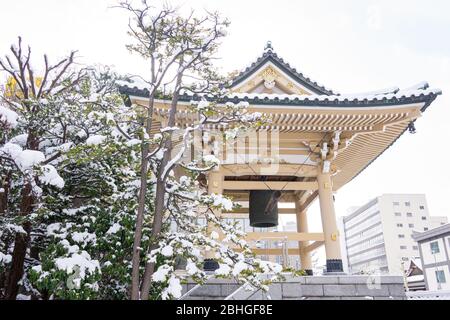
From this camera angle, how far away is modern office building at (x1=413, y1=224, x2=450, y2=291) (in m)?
29.4

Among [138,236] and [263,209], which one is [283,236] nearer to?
[263,209]

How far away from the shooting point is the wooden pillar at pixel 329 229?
7.37 metres

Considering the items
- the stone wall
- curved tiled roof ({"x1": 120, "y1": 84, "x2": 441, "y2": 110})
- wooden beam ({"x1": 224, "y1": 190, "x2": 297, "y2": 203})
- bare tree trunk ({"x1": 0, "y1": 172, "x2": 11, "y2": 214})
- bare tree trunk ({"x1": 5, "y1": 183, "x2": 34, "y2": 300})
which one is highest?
curved tiled roof ({"x1": 120, "y1": 84, "x2": 441, "y2": 110})

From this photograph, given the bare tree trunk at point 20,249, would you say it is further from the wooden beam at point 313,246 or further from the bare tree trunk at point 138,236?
the wooden beam at point 313,246

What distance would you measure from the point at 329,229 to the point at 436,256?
3003 centimetres

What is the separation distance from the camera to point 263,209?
339 inches

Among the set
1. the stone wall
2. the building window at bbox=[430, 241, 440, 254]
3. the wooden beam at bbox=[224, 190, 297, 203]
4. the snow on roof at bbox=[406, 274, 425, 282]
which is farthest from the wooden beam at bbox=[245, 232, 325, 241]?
the snow on roof at bbox=[406, 274, 425, 282]

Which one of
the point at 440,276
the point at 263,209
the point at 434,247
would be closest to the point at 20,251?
the point at 263,209

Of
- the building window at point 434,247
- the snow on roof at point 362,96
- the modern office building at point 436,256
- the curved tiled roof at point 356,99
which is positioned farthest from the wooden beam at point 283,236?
the building window at point 434,247

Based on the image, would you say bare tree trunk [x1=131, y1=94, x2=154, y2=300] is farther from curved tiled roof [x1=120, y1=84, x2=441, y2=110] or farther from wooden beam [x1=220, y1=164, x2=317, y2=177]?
wooden beam [x1=220, y1=164, x2=317, y2=177]

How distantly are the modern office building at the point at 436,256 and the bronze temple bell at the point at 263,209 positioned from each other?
26071mm

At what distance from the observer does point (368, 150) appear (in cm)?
945

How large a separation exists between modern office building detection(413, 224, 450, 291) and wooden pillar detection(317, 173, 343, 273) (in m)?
25.9
